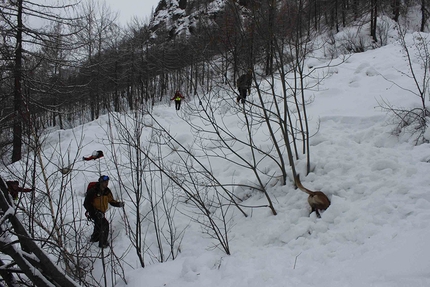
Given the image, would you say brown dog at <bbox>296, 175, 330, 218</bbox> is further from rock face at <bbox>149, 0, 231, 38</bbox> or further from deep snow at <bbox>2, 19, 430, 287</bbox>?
rock face at <bbox>149, 0, 231, 38</bbox>

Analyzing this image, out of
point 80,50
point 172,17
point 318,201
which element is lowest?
point 318,201

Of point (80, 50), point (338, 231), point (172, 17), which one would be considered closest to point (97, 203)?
point (338, 231)

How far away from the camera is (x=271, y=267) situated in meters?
3.46

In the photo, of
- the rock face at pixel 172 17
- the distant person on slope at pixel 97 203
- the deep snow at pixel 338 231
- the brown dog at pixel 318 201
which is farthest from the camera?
the rock face at pixel 172 17

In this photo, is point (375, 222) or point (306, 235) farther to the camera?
point (306, 235)

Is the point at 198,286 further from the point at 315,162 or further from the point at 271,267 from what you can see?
the point at 315,162

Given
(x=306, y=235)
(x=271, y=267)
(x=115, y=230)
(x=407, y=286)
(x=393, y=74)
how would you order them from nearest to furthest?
(x=407, y=286) < (x=271, y=267) < (x=306, y=235) < (x=115, y=230) < (x=393, y=74)

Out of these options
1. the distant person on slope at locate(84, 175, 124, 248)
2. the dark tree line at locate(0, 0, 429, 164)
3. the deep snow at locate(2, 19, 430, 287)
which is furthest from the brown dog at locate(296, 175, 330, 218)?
the distant person on slope at locate(84, 175, 124, 248)

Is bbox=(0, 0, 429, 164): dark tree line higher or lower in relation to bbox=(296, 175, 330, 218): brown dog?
higher

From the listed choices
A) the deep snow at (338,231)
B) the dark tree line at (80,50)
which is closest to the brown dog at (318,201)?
the deep snow at (338,231)

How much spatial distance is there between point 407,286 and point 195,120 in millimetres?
9569

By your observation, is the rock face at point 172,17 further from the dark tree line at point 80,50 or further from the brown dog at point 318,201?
the brown dog at point 318,201

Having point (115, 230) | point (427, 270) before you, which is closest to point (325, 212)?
point (427, 270)

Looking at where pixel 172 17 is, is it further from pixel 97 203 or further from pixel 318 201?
pixel 318 201
